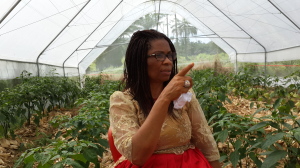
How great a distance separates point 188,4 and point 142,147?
1033 centimetres

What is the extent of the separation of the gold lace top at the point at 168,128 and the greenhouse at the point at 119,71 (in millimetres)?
329

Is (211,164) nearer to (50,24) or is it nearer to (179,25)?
(50,24)

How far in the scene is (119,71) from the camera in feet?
41.1

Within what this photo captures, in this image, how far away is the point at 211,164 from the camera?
1.47 m

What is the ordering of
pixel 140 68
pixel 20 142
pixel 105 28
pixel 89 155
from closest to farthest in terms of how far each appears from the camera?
pixel 140 68 < pixel 89 155 < pixel 20 142 < pixel 105 28

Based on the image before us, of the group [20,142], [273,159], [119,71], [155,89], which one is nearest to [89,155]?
[155,89]

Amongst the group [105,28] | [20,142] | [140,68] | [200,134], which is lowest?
[20,142]

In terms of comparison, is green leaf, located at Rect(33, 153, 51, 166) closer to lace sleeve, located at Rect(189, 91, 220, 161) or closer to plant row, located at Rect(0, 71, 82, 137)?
lace sleeve, located at Rect(189, 91, 220, 161)

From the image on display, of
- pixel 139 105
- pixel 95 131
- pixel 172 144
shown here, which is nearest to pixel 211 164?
pixel 172 144

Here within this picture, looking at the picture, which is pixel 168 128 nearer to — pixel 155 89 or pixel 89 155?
pixel 155 89

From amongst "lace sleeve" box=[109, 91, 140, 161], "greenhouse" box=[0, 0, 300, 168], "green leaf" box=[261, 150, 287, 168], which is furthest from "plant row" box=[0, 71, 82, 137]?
"green leaf" box=[261, 150, 287, 168]

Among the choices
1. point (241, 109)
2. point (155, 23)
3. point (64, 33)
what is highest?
point (155, 23)

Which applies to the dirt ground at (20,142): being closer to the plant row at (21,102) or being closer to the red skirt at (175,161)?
the plant row at (21,102)

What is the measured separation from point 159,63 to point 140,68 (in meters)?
0.10
